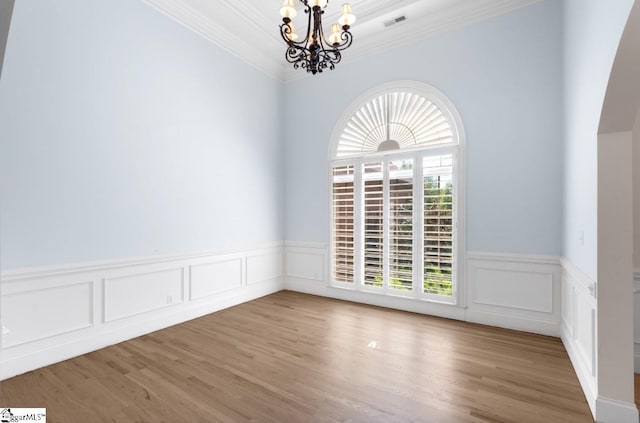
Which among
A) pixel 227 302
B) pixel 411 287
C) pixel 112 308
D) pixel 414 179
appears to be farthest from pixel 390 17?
pixel 112 308

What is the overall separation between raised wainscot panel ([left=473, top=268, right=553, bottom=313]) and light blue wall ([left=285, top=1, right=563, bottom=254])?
282mm

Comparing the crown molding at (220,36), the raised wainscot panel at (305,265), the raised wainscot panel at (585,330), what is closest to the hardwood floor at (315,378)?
the raised wainscot panel at (585,330)

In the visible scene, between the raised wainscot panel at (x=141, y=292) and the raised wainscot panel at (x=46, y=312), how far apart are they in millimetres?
188

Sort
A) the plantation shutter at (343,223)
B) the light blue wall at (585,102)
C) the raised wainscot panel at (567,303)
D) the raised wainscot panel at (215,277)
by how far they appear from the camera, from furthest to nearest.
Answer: the plantation shutter at (343,223) → the raised wainscot panel at (215,277) → the raised wainscot panel at (567,303) → the light blue wall at (585,102)

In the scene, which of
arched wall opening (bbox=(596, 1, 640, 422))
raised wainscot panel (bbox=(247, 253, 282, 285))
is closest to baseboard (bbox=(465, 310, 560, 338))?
arched wall opening (bbox=(596, 1, 640, 422))

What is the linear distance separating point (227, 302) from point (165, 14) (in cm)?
374

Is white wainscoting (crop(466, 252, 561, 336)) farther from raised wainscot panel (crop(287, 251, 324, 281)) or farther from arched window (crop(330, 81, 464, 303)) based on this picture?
raised wainscot panel (crop(287, 251, 324, 281))

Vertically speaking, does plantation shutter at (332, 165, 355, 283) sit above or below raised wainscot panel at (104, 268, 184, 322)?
above

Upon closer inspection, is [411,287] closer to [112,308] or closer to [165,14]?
[112,308]

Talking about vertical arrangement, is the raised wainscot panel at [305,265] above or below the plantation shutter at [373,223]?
below

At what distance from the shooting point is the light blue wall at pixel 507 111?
11.1 ft

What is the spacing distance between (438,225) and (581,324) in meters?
1.74

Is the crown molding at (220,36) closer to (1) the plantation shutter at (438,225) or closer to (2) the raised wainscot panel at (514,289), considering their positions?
(1) the plantation shutter at (438,225)

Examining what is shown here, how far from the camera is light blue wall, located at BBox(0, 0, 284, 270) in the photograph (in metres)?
2.68
